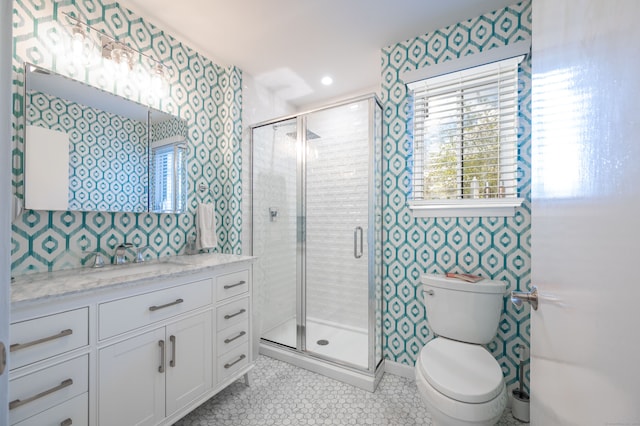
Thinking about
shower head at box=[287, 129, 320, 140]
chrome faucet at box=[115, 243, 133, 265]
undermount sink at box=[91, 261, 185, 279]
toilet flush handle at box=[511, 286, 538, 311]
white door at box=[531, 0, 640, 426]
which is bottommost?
undermount sink at box=[91, 261, 185, 279]

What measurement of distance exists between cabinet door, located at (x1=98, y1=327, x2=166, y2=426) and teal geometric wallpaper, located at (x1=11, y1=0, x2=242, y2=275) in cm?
70

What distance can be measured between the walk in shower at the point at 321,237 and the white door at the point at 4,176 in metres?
1.87

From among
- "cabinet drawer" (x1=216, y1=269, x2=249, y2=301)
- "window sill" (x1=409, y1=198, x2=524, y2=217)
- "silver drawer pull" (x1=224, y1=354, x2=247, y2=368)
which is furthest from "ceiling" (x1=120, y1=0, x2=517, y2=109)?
"silver drawer pull" (x1=224, y1=354, x2=247, y2=368)

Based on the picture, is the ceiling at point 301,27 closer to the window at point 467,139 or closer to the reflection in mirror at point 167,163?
the window at point 467,139

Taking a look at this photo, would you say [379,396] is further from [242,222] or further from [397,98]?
[397,98]

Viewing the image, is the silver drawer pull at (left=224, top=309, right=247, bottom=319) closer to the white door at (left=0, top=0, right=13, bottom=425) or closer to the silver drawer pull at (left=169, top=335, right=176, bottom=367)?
the silver drawer pull at (left=169, top=335, right=176, bottom=367)

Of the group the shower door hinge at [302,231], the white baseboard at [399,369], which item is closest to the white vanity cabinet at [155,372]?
the shower door hinge at [302,231]

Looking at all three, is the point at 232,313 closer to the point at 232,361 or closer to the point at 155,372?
the point at 232,361

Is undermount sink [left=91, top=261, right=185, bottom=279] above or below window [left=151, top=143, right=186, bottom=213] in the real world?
below

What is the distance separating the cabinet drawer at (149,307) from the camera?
128 centimetres

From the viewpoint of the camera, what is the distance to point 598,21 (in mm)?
331

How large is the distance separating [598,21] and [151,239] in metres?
2.37

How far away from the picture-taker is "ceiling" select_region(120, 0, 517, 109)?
6.04ft

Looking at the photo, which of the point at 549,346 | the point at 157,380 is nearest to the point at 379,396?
the point at 157,380
